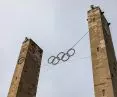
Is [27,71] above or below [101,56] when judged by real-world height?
above

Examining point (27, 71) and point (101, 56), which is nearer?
point (101, 56)

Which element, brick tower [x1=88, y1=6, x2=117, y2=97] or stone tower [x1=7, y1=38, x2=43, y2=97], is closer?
brick tower [x1=88, y1=6, x2=117, y2=97]

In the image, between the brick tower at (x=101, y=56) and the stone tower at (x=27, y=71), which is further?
the stone tower at (x=27, y=71)

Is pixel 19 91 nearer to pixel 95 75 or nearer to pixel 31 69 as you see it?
pixel 31 69

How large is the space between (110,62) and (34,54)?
7.48 meters

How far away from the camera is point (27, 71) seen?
57.8 ft

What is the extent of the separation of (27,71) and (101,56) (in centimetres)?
638

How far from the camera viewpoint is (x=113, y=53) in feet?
49.6

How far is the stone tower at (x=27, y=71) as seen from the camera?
54.0ft

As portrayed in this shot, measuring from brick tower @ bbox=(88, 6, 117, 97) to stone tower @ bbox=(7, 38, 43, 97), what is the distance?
5.61 m

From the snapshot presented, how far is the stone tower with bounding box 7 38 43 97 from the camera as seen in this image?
1646 centimetres

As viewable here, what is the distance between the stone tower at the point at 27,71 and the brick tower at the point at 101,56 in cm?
561

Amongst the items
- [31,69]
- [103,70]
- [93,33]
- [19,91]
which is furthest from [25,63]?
[103,70]

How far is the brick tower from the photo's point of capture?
40.1ft
